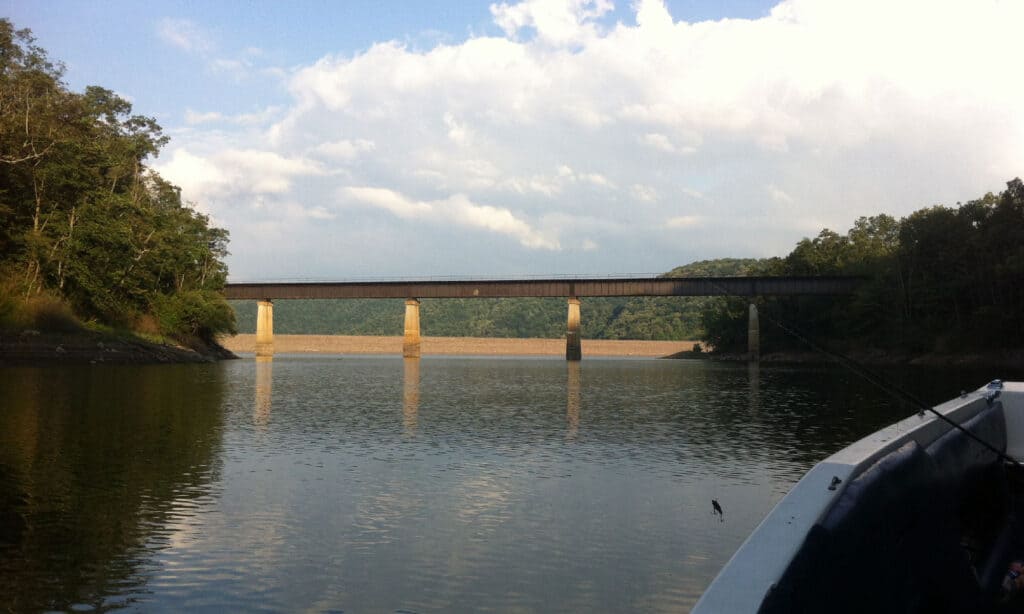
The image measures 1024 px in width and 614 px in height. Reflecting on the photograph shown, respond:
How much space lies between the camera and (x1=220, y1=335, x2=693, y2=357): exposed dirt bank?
164 m

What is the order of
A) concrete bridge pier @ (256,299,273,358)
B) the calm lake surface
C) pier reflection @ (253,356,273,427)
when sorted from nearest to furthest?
the calm lake surface → pier reflection @ (253,356,273,427) → concrete bridge pier @ (256,299,273,358)

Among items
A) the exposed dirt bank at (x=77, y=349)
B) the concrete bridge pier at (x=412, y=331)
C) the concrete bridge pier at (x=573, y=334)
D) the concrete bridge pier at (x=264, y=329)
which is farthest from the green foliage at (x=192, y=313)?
the concrete bridge pier at (x=573, y=334)

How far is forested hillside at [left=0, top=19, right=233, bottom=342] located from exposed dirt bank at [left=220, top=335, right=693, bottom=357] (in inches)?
2999

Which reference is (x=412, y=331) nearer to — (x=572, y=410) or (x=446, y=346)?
(x=446, y=346)

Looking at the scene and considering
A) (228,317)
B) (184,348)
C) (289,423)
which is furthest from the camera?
(228,317)

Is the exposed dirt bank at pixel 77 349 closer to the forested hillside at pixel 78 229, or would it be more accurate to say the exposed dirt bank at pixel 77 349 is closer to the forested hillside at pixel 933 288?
the forested hillside at pixel 78 229

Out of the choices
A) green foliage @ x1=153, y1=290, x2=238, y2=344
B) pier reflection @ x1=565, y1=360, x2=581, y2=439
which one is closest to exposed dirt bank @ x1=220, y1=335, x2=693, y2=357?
green foliage @ x1=153, y1=290, x2=238, y2=344

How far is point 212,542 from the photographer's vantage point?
37.6 ft

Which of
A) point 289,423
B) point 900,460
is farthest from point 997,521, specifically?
point 289,423

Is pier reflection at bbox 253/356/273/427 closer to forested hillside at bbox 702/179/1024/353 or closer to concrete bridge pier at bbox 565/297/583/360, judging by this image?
forested hillside at bbox 702/179/1024/353

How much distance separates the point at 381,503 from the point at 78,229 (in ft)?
223

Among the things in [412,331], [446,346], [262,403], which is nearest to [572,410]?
[262,403]

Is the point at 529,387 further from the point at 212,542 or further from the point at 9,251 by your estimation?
the point at 9,251

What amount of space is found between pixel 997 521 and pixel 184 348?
282 ft
